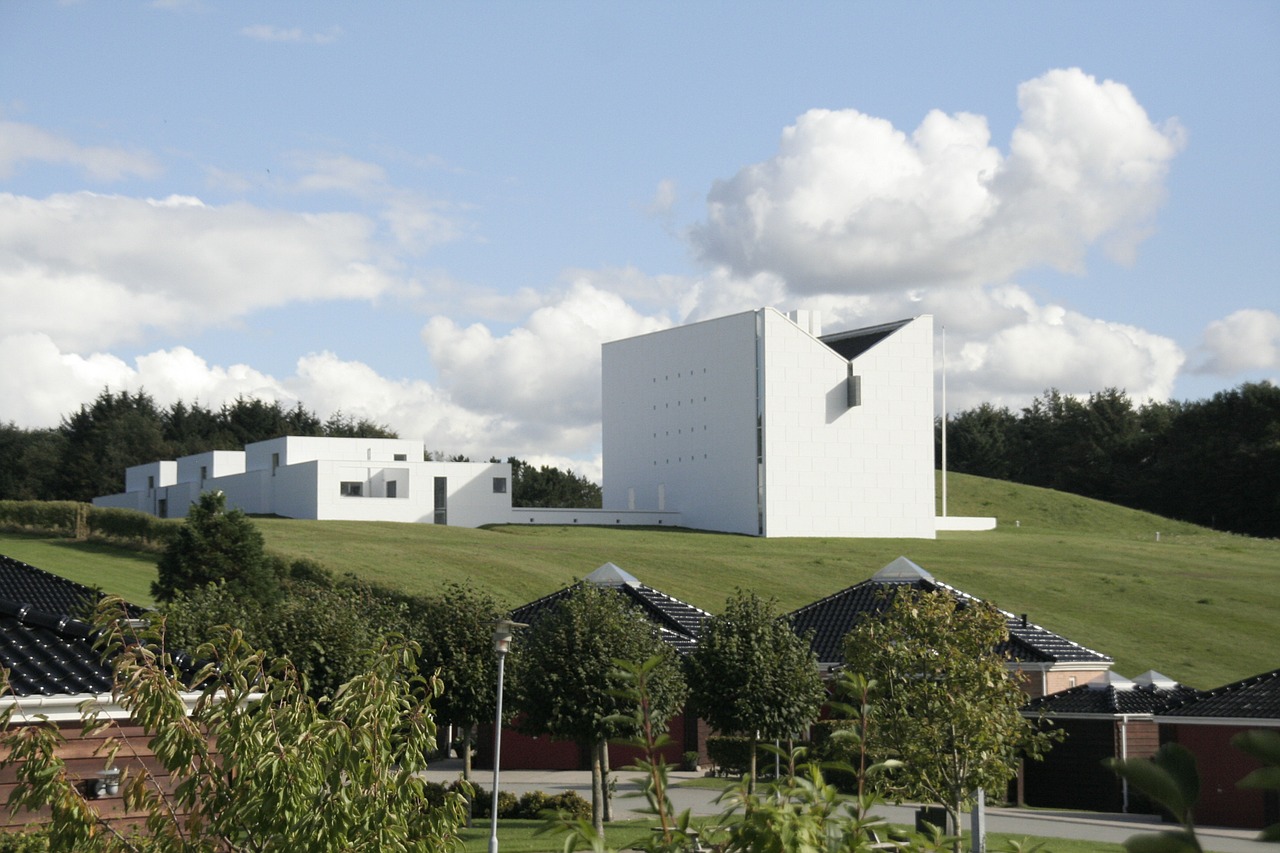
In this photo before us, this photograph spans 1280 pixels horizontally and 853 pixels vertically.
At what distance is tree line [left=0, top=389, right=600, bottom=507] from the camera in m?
84.9

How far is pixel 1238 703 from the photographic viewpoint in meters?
26.5

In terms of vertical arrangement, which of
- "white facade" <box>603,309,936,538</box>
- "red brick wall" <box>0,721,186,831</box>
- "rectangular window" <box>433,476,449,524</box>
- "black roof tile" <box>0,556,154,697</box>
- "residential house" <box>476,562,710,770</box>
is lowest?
"residential house" <box>476,562,710,770</box>

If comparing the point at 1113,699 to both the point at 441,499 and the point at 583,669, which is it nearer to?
the point at 583,669

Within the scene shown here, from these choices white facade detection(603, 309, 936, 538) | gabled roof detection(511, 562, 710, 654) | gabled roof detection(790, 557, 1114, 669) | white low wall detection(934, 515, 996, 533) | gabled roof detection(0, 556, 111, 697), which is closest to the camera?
gabled roof detection(0, 556, 111, 697)

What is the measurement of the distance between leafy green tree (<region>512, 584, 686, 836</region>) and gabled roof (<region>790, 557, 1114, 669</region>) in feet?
27.2

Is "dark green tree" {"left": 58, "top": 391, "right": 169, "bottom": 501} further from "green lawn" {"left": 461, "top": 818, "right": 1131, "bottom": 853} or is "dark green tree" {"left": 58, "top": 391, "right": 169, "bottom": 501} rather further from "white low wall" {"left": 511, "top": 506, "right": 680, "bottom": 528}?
"green lawn" {"left": 461, "top": 818, "right": 1131, "bottom": 853}

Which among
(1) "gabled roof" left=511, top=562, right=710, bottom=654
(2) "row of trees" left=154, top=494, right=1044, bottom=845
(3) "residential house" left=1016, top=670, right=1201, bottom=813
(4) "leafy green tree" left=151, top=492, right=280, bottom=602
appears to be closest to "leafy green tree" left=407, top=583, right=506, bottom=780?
(2) "row of trees" left=154, top=494, right=1044, bottom=845

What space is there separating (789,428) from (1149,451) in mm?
41484

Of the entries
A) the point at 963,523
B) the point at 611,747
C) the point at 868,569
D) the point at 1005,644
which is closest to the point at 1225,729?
the point at 1005,644

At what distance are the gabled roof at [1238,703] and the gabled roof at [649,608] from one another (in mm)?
12734

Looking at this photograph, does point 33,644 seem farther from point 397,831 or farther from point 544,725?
point 544,725

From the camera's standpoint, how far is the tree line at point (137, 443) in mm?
84938

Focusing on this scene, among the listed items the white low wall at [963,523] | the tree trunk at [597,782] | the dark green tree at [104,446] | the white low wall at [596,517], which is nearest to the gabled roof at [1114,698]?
the tree trunk at [597,782]

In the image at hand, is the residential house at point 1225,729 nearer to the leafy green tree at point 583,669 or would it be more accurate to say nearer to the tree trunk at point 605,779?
the leafy green tree at point 583,669
